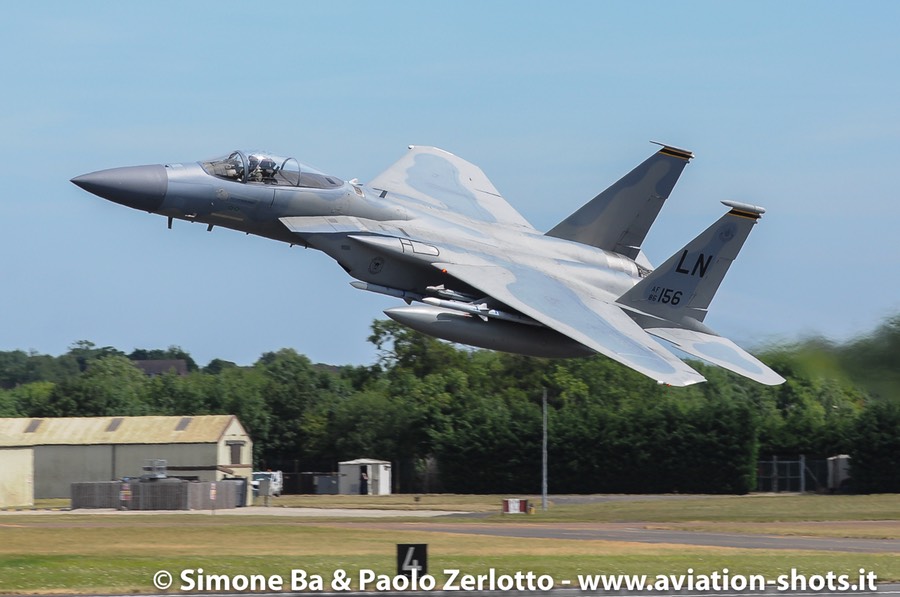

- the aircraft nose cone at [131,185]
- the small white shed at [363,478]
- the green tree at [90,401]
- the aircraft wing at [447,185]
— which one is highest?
the aircraft wing at [447,185]

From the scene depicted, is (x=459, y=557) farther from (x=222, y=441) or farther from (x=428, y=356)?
(x=428, y=356)

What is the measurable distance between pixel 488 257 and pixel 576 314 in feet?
8.91

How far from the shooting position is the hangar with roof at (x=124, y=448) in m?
65.4

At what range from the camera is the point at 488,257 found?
1176 inches

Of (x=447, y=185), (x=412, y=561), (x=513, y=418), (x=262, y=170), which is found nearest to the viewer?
(x=412, y=561)

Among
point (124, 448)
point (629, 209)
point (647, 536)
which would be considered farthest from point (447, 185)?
point (124, 448)

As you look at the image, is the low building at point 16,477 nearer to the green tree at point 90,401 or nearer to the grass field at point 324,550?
the grass field at point 324,550

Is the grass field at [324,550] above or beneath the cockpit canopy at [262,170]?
beneath

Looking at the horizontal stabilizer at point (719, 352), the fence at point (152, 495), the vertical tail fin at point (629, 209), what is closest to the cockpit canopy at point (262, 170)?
the vertical tail fin at point (629, 209)

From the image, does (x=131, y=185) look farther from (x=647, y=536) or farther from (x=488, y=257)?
(x=647, y=536)

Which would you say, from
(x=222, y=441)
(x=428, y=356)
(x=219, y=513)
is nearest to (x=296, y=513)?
(x=219, y=513)

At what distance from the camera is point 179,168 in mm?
27547

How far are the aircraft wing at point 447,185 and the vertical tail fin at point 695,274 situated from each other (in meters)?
4.89

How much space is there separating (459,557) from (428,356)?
67.3 metres
